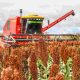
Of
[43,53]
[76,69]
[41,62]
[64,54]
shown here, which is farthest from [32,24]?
[76,69]

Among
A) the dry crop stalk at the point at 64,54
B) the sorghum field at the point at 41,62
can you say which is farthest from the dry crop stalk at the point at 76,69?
the dry crop stalk at the point at 64,54

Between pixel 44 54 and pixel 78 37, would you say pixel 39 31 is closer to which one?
pixel 78 37

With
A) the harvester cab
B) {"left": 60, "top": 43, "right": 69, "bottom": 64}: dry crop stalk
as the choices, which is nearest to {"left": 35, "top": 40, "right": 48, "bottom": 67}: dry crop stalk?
{"left": 60, "top": 43, "right": 69, "bottom": 64}: dry crop stalk

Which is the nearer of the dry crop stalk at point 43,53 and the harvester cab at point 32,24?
the dry crop stalk at point 43,53

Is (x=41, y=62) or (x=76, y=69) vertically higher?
(x=76, y=69)

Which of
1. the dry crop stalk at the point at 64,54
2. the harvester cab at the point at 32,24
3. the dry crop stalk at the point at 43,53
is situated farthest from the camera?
the harvester cab at the point at 32,24

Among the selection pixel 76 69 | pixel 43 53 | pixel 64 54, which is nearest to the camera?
pixel 76 69

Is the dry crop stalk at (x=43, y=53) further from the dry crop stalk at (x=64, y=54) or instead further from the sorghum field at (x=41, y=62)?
the dry crop stalk at (x=64, y=54)

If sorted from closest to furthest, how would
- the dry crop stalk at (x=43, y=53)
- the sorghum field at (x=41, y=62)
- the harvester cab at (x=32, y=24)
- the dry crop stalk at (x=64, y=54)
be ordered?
the sorghum field at (x=41, y=62) < the dry crop stalk at (x=43, y=53) < the dry crop stalk at (x=64, y=54) < the harvester cab at (x=32, y=24)

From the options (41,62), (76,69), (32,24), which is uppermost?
(32,24)

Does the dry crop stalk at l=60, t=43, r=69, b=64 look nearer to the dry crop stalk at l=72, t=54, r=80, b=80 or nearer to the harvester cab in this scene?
the dry crop stalk at l=72, t=54, r=80, b=80

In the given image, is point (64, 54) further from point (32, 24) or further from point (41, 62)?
point (32, 24)

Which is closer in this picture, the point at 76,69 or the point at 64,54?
the point at 76,69

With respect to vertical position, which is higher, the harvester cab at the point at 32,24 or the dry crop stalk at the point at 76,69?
the harvester cab at the point at 32,24
